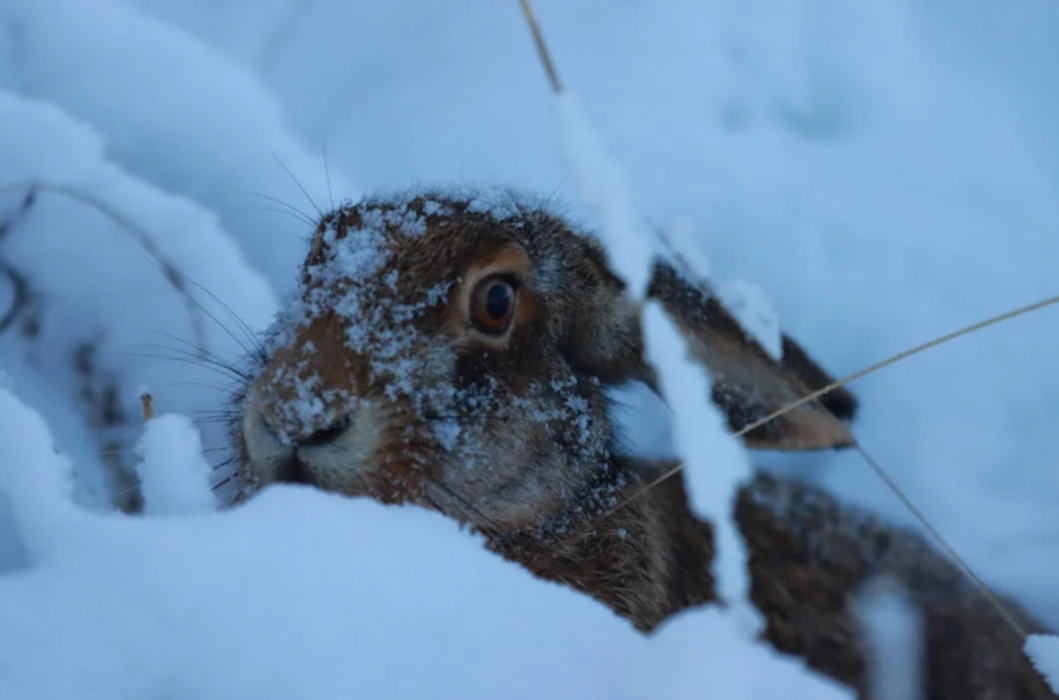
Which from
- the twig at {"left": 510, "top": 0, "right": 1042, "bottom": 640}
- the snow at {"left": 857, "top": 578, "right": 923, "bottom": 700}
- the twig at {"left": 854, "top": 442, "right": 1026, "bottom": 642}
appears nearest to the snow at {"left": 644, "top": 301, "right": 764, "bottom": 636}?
the twig at {"left": 510, "top": 0, "right": 1042, "bottom": 640}

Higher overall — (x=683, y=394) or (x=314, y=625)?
(x=683, y=394)

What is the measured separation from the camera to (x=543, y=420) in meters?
2.34

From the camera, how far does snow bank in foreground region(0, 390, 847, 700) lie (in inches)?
38.4

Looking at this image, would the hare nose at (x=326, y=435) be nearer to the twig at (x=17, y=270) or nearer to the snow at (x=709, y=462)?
the snow at (x=709, y=462)

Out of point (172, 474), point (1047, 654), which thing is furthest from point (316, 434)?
point (1047, 654)

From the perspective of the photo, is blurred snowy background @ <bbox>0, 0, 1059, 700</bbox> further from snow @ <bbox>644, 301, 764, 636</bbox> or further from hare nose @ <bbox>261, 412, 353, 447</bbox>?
snow @ <bbox>644, 301, 764, 636</bbox>

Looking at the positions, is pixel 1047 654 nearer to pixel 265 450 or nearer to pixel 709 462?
pixel 709 462

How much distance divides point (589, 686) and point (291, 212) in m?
2.35

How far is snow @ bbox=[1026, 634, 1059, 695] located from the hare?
1.61 ft

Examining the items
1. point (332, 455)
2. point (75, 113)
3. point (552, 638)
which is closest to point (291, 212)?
point (75, 113)

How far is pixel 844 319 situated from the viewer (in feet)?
10.8

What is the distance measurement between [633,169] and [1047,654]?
7.27 ft

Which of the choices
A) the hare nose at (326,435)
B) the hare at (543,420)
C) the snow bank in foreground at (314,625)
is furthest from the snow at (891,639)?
the hare nose at (326,435)

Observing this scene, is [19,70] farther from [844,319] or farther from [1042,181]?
[1042,181]
